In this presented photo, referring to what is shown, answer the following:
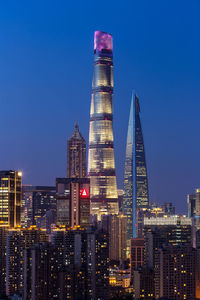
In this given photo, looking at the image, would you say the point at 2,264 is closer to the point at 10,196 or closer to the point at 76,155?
the point at 10,196

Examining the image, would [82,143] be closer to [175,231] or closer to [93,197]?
[93,197]

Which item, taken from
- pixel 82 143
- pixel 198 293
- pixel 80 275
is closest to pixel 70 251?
pixel 80 275

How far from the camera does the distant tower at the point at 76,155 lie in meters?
120

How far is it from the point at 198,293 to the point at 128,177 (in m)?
67.4

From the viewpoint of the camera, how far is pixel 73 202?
9675 cm

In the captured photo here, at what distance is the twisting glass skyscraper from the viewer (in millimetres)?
136125

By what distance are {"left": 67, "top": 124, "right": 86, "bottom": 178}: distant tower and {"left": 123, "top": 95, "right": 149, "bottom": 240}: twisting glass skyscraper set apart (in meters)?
13.1

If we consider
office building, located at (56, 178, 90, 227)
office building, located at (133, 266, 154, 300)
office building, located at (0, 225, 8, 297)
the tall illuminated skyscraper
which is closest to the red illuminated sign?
office building, located at (56, 178, 90, 227)

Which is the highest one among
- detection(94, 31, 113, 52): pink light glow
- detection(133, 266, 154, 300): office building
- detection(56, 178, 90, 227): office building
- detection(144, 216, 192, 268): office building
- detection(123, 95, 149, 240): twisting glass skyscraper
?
detection(94, 31, 113, 52): pink light glow

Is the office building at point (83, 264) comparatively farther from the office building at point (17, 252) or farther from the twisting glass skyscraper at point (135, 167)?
the twisting glass skyscraper at point (135, 167)

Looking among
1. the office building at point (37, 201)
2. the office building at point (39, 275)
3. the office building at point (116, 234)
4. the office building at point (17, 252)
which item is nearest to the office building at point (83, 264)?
the office building at point (39, 275)

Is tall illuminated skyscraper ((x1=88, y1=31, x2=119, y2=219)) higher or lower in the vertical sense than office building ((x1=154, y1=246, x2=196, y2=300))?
higher

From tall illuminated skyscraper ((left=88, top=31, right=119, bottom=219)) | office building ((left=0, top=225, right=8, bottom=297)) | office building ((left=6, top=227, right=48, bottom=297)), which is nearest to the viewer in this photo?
office building ((left=6, top=227, right=48, bottom=297))

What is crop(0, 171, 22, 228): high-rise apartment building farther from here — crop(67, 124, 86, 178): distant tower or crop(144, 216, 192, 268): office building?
crop(67, 124, 86, 178): distant tower
